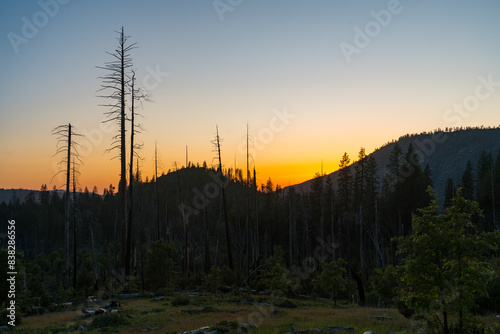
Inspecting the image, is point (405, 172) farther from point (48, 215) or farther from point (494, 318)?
point (48, 215)

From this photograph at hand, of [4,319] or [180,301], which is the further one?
[180,301]

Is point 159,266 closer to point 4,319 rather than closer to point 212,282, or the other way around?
point 212,282

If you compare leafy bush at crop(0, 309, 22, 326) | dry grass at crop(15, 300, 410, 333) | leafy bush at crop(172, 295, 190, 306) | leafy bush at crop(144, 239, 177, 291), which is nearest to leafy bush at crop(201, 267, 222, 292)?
leafy bush at crop(144, 239, 177, 291)

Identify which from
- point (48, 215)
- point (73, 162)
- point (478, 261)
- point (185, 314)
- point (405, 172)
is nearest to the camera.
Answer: point (478, 261)

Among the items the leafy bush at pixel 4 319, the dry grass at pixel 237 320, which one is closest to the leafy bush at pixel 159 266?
the dry grass at pixel 237 320

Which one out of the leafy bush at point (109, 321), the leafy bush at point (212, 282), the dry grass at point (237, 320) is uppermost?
the leafy bush at point (109, 321)

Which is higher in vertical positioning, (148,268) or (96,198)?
(96,198)

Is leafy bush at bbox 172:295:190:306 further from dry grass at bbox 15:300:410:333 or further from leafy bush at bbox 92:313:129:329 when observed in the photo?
leafy bush at bbox 92:313:129:329

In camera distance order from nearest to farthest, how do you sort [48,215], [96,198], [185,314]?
[185,314], [48,215], [96,198]

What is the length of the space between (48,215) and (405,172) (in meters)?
96.4

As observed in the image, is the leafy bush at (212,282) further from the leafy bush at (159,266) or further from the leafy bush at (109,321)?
the leafy bush at (109,321)

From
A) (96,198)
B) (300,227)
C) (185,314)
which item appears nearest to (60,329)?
(185,314)

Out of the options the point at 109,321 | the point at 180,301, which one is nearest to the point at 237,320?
the point at 109,321

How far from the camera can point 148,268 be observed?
3241 cm
